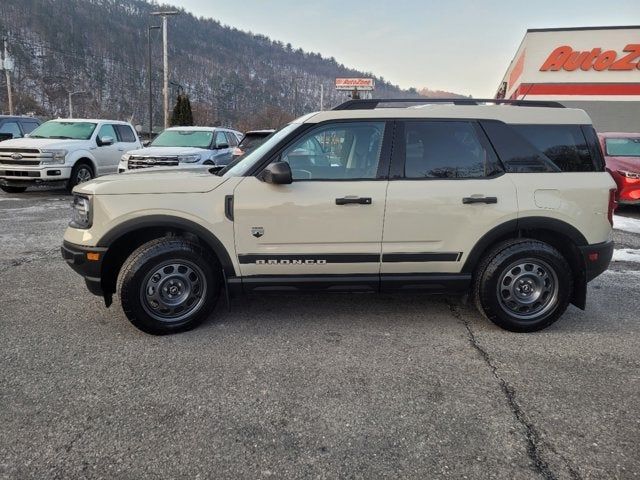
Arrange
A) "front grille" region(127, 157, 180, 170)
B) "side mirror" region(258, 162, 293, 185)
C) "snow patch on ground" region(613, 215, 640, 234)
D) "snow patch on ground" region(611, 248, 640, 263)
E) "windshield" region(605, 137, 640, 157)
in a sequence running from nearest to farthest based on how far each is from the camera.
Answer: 1. "side mirror" region(258, 162, 293, 185)
2. "snow patch on ground" region(611, 248, 640, 263)
3. "snow patch on ground" region(613, 215, 640, 234)
4. "windshield" region(605, 137, 640, 157)
5. "front grille" region(127, 157, 180, 170)

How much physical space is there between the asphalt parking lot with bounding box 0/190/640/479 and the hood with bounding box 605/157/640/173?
632 cm

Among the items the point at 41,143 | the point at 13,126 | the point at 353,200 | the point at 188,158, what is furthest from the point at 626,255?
the point at 13,126

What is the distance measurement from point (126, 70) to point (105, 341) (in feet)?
389

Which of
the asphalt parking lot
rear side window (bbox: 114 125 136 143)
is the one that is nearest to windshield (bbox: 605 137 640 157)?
the asphalt parking lot

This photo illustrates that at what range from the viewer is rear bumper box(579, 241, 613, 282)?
4.04m

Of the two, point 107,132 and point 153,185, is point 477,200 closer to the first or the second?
point 153,185

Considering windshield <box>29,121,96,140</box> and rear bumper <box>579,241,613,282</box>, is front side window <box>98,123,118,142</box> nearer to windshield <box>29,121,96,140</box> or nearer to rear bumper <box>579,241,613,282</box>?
windshield <box>29,121,96,140</box>

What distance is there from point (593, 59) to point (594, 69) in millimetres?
496

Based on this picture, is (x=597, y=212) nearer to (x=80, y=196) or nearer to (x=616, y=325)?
(x=616, y=325)

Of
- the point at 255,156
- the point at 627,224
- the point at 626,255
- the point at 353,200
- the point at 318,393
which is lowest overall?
the point at 318,393

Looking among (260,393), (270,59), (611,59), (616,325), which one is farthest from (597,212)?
(270,59)

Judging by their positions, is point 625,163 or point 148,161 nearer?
point 625,163

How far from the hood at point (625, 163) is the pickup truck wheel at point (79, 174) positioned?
12.0 m

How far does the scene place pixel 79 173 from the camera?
11906 millimetres
